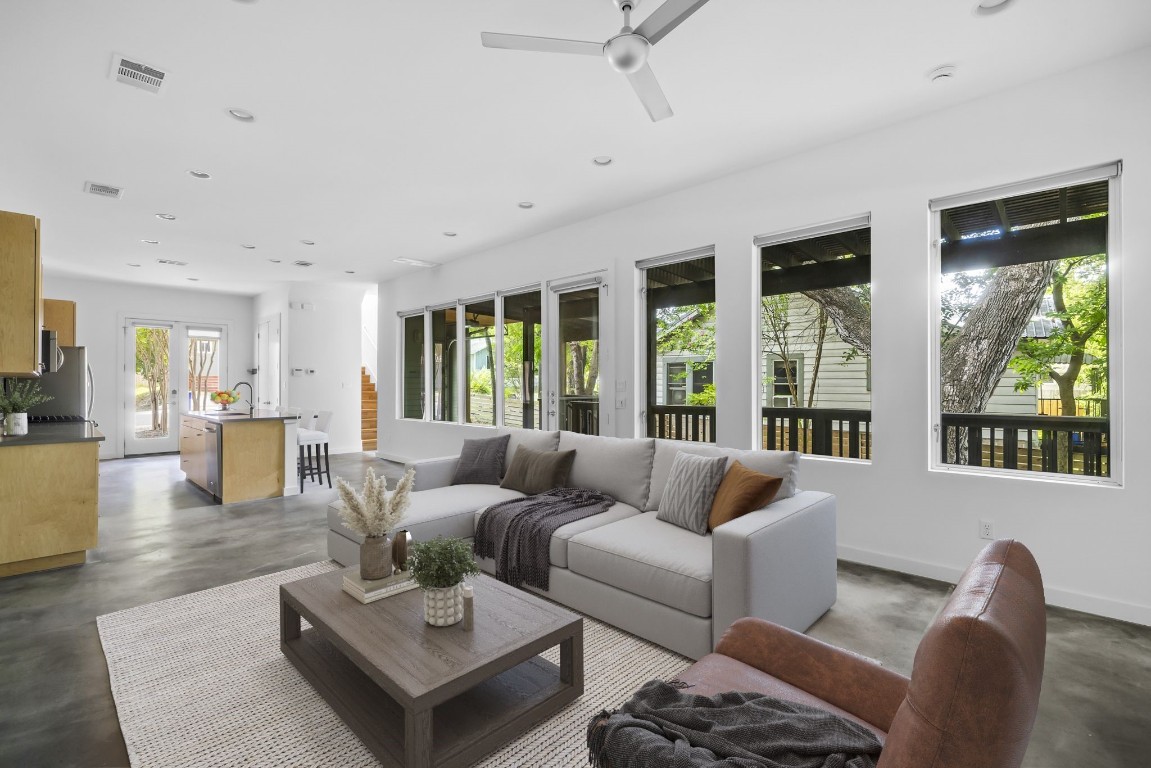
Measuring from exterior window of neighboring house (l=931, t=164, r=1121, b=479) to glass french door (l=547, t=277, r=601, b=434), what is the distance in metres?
2.92

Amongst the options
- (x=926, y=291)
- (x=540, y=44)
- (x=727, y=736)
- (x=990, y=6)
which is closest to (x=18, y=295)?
(x=540, y=44)

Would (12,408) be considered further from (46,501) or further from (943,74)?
(943,74)

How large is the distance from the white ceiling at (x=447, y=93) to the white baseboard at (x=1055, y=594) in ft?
8.72

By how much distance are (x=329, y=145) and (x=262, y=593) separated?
296cm

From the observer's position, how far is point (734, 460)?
2.99 m

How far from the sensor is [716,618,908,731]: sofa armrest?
4.49 ft

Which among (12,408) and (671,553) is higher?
(12,408)

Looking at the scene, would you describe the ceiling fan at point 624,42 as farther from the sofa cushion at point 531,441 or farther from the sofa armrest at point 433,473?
the sofa armrest at point 433,473

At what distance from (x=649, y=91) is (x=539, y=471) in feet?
7.85

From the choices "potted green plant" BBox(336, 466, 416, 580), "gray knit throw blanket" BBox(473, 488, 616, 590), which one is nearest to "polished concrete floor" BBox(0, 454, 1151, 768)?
"potted green plant" BBox(336, 466, 416, 580)

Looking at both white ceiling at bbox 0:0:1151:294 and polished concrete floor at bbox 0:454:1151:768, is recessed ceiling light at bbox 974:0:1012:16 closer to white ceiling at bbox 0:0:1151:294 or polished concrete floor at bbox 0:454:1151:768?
white ceiling at bbox 0:0:1151:294

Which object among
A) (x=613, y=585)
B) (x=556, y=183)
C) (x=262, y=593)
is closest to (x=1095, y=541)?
(x=613, y=585)

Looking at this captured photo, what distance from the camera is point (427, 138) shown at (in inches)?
149

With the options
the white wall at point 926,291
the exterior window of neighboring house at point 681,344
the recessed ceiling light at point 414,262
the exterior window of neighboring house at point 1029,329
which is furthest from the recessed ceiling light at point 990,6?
the recessed ceiling light at point 414,262
